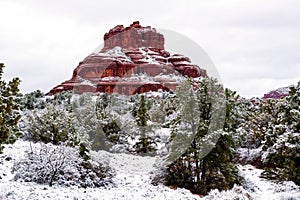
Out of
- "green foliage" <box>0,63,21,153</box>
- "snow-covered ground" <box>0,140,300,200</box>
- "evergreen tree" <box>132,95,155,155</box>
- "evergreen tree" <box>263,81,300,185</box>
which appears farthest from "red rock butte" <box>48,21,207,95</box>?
"evergreen tree" <box>263,81,300,185</box>

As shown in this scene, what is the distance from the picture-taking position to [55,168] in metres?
14.7

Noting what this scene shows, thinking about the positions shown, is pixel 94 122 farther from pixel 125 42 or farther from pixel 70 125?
pixel 125 42

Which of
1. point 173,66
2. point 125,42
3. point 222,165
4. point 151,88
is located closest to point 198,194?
point 222,165

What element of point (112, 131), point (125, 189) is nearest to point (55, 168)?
point (125, 189)

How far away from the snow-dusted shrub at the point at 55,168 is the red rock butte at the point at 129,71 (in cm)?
6289

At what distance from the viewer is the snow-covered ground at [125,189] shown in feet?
40.5

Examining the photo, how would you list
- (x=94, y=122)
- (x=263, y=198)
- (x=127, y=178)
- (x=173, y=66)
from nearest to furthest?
(x=263, y=198)
(x=127, y=178)
(x=94, y=122)
(x=173, y=66)

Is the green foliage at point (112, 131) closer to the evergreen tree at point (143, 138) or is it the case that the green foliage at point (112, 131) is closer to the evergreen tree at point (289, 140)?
the evergreen tree at point (143, 138)

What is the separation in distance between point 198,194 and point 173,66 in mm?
104404

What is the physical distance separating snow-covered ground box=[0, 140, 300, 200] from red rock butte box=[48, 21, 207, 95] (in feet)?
193

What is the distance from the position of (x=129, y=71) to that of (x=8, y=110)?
9574 centimetres

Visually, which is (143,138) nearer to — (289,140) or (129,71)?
(289,140)

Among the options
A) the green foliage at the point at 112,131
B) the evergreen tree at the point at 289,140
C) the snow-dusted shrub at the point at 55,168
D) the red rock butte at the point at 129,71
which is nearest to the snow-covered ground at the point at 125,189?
the snow-dusted shrub at the point at 55,168

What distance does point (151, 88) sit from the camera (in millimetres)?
93438
